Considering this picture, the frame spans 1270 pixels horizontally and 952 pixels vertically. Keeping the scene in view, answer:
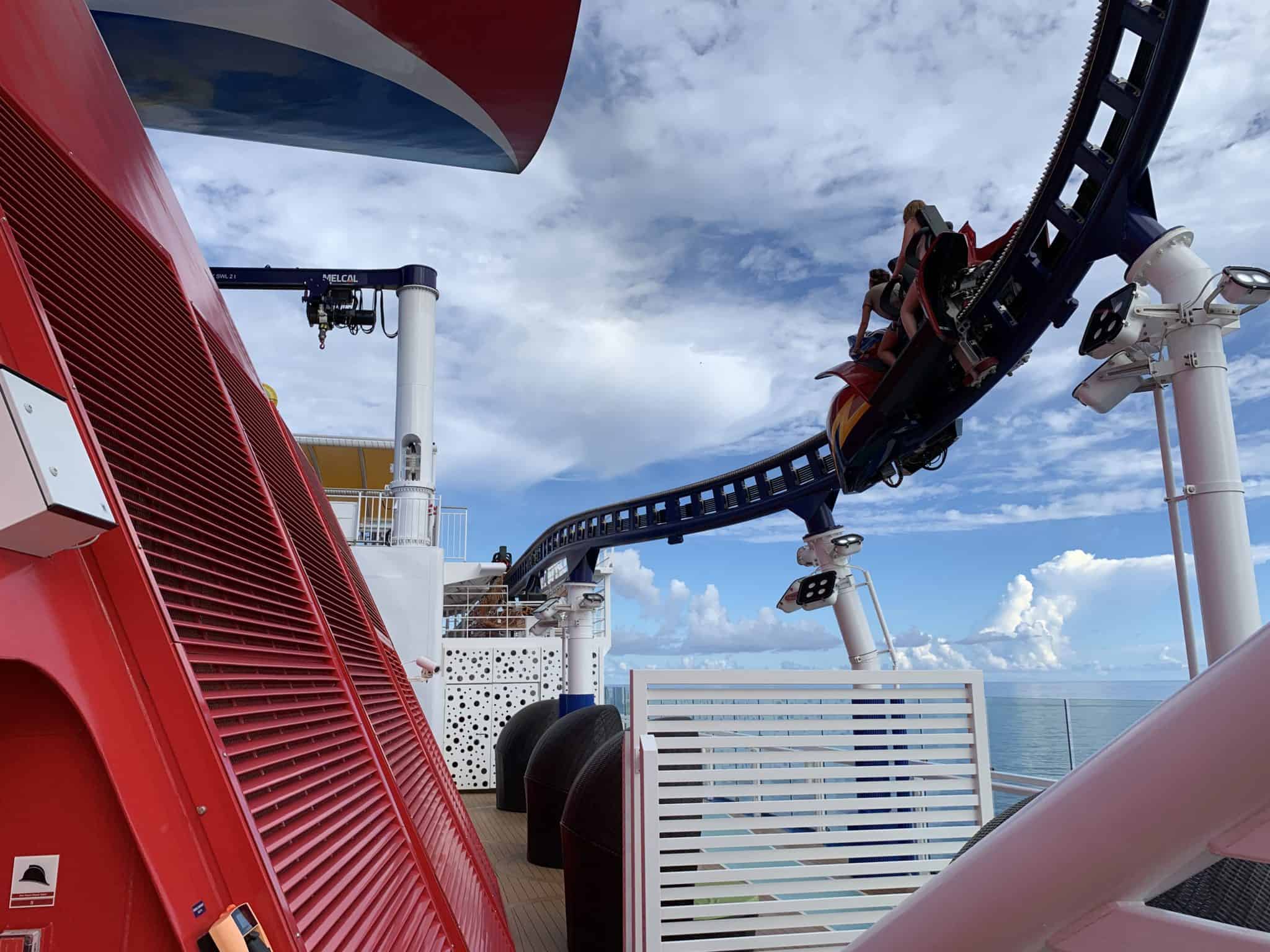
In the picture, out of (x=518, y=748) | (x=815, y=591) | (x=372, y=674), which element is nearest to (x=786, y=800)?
(x=372, y=674)

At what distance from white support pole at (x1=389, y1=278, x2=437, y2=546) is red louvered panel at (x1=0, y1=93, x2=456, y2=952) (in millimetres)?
8122

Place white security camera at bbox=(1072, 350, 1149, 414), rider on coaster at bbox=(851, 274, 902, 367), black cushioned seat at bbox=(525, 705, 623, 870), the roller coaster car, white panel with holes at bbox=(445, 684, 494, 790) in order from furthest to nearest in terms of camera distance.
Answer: white panel with holes at bbox=(445, 684, 494, 790) → black cushioned seat at bbox=(525, 705, 623, 870) → rider on coaster at bbox=(851, 274, 902, 367) → the roller coaster car → white security camera at bbox=(1072, 350, 1149, 414)

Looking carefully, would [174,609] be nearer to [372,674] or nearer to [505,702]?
[372,674]

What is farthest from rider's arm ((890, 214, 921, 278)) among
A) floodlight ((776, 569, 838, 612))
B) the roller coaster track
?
floodlight ((776, 569, 838, 612))

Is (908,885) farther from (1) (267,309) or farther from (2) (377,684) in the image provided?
(1) (267,309)

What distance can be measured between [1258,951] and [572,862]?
4.92m

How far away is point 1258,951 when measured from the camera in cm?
42

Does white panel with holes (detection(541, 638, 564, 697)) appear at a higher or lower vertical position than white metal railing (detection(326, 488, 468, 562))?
lower

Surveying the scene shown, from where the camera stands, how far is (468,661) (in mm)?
12688

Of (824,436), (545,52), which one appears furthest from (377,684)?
(824,436)

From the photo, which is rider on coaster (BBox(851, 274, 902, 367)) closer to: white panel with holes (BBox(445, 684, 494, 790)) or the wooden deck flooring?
the wooden deck flooring

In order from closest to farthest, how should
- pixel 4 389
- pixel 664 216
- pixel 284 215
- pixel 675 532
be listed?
pixel 4 389 → pixel 675 532 → pixel 284 215 → pixel 664 216

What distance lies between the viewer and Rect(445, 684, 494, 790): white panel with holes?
12.5 metres

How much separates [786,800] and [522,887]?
12.3 ft
